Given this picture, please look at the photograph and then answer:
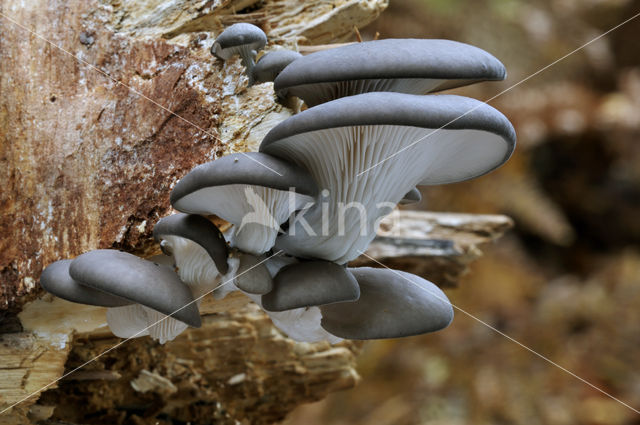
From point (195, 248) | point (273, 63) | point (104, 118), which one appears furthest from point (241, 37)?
point (195, 248)

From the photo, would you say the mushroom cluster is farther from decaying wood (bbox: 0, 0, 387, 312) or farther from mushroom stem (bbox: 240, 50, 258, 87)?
decaying wood (bbox: 0, 0, 387, 312)

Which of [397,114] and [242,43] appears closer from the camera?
[397,114]

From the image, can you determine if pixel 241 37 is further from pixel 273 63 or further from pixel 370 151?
pixel 370 151

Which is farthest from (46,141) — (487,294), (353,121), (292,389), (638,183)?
(638,183)

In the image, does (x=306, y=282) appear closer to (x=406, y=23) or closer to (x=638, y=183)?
(x=406, y=23)

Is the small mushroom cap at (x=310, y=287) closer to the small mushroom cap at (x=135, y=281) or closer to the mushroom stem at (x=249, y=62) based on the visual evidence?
the small mushroom cap at (x=135, y=281)

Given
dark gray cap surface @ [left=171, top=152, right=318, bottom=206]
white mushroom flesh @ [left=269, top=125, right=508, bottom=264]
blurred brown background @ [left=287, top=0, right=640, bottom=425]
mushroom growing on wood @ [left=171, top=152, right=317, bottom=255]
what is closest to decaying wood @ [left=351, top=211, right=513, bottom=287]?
white mushroom flesh @ [left=269, top=125, right=508, bottom=264]
